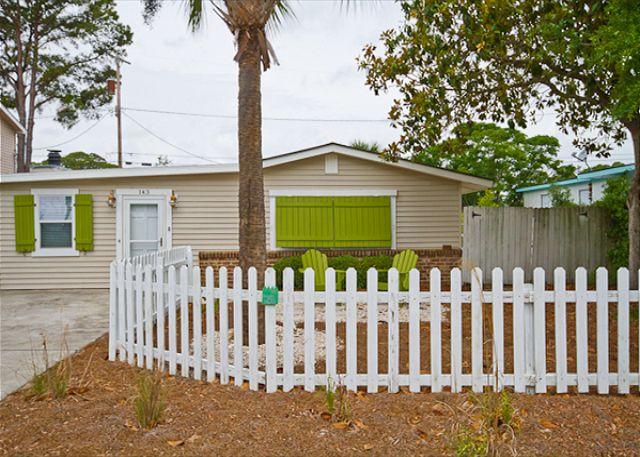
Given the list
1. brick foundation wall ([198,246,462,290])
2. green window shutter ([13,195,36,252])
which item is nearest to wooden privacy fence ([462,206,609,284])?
brick foundation wall ([198,246,462,290])

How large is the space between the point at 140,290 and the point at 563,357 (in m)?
3.72

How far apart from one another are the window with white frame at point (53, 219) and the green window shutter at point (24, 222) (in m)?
0.10

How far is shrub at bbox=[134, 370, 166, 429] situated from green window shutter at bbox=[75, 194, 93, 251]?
319 inches

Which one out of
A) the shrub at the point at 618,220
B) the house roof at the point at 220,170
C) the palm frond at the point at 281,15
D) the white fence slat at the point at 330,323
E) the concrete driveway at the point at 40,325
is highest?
the palm frond at the point at 281,15

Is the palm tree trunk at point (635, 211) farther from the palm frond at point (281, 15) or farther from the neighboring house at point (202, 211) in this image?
the palm frond at point (281, 15)

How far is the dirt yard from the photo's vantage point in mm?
2893

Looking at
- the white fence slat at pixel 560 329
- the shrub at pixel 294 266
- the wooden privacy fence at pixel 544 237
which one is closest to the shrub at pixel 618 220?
the wooden privacy fence at pixel 544 237

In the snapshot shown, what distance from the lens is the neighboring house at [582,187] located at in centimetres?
1364

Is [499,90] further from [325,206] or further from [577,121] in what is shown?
[325,206]

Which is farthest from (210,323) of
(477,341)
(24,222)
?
(24,222)

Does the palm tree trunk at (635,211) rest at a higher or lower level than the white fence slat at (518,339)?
higher

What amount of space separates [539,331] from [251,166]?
9.54 feet

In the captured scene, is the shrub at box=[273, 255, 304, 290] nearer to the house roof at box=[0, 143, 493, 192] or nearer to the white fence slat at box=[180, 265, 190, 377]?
the house roof at box=[0, 143, 493, 192]

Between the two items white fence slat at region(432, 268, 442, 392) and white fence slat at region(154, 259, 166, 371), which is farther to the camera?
white fence slat at region(154, 259, 166, 371)
